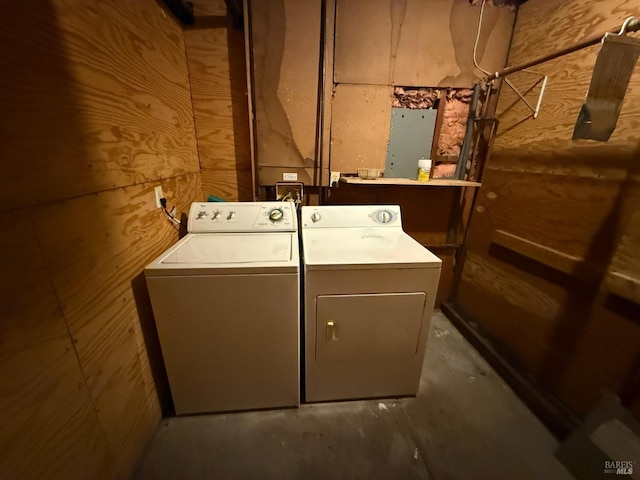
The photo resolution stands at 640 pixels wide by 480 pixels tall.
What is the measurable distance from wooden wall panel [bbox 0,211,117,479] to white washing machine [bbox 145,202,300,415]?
36cm

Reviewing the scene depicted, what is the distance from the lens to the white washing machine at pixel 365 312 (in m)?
1.19

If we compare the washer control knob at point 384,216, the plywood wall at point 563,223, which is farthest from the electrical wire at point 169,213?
the plywood wall at point 563,223

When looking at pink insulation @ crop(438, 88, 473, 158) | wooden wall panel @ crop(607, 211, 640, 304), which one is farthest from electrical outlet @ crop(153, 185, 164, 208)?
wooden wall panel @ crop(607, 211, 640, 304)

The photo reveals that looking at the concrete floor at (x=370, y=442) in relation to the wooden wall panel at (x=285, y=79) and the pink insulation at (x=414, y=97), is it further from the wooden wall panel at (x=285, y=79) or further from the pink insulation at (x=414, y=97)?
the pink insulation at (x=414, y=97)

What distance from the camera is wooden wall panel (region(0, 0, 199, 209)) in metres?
→ 0.65

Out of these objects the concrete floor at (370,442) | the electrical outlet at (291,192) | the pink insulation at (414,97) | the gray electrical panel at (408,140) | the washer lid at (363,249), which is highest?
the pink insulation at (414,97)

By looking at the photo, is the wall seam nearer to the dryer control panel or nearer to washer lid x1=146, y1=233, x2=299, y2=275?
washer lid x1=146, y1=233, x2=299, y2=275

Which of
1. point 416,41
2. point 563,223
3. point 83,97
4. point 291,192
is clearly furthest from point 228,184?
point 563,223

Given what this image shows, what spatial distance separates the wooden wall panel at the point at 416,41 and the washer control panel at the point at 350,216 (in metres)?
0.86

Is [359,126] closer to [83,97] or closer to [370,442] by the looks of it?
[83,97]

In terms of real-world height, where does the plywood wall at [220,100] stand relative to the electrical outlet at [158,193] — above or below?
above

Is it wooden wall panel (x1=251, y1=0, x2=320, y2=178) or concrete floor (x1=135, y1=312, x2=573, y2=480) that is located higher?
wooden wall panel (x1=251, y1=0, x2=320, y2=178)

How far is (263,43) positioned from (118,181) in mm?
1231

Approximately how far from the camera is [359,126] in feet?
5.94
